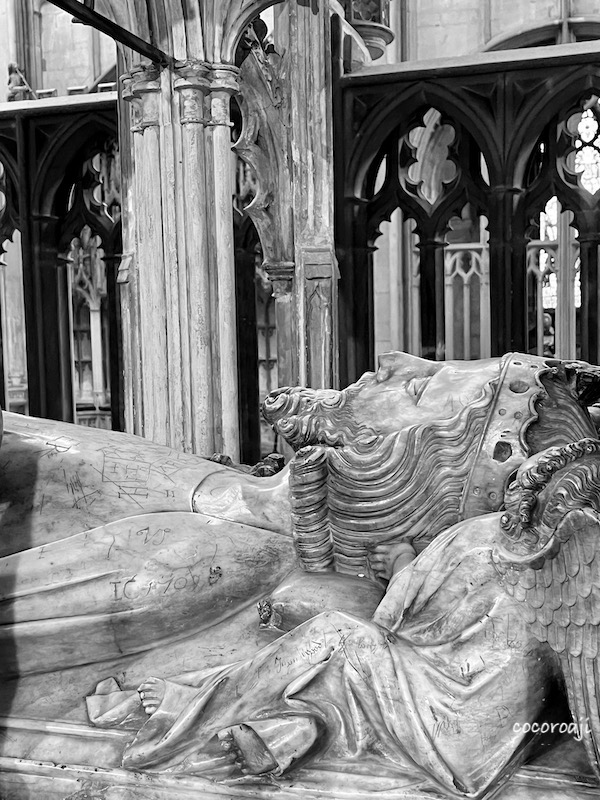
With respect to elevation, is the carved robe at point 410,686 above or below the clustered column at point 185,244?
below

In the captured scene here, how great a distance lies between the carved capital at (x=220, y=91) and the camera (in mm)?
5426

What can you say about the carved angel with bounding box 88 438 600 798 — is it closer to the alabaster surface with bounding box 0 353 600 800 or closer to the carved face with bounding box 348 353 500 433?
the alabaster surface with bounding box 0 353 600 800

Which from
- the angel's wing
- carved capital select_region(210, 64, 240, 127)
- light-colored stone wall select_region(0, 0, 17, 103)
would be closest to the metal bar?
carved capital select_region(210, 64, 240, 127)

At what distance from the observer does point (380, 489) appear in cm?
264

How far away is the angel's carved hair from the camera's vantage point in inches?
81.9

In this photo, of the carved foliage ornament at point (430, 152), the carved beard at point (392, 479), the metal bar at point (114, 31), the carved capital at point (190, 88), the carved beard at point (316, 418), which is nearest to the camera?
the carved beard at point (392, 479)

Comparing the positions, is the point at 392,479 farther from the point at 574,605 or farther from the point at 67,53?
the point at 67,53

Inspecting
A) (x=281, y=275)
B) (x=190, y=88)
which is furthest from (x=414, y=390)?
(x=281, y=275)

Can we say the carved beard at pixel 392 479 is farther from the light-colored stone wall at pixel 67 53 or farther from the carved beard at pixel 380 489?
the light-colored stone wall at pixel 67 53

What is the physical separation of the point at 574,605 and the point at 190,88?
404 cm

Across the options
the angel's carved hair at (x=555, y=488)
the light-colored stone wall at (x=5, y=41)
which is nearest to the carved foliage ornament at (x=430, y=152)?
the light-colored stone wall at (x=5, y=41)

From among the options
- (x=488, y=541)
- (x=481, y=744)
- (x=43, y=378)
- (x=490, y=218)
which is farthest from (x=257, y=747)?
(x=43, y=378)

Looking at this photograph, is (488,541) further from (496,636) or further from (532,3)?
(532,3)

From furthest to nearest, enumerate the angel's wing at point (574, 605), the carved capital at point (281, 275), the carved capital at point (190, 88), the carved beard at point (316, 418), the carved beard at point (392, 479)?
the carved capital at point (281, 275)
the carved capital at point (190, 88)
the carved beard at point (316, 418)
the carved beard at point (392, 479)
the angel's wing at point (574, 605)
